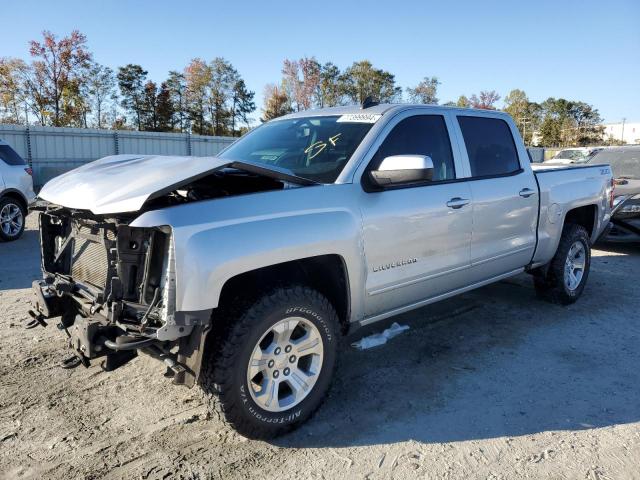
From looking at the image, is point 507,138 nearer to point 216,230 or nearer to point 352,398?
point 352,398

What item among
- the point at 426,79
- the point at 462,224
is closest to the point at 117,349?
the point at 462,224

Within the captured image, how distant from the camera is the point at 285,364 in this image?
3.07 metres

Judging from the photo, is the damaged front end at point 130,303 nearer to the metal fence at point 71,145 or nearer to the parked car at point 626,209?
the parked car at point 626,209

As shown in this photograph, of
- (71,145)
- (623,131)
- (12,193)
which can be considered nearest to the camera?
(12,193)

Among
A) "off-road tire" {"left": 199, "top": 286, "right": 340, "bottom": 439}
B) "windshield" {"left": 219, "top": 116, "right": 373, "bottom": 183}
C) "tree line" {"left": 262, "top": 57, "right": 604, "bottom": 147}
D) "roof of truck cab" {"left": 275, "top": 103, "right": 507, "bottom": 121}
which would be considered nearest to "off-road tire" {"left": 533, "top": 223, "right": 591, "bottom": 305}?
"roof of truck cab" {"left": 275, "top": 103, "right": 507, "bottom": 121}

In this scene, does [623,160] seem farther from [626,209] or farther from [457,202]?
[457,202]

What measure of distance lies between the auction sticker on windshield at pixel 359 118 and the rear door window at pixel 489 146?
3.15 ft

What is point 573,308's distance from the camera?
5617 mm

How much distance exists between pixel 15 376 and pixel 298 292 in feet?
7.64

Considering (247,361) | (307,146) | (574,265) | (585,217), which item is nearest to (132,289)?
(247,361)

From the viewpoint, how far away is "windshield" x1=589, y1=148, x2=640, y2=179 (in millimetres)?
9367

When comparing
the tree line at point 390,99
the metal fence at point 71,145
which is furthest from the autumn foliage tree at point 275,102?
the metal fence at point 71,145

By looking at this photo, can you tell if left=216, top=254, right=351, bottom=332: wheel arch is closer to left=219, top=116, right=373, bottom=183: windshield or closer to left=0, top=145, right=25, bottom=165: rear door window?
left=219, top=116, right=373, bottom=183: windshield

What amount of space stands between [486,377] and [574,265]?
261cm
